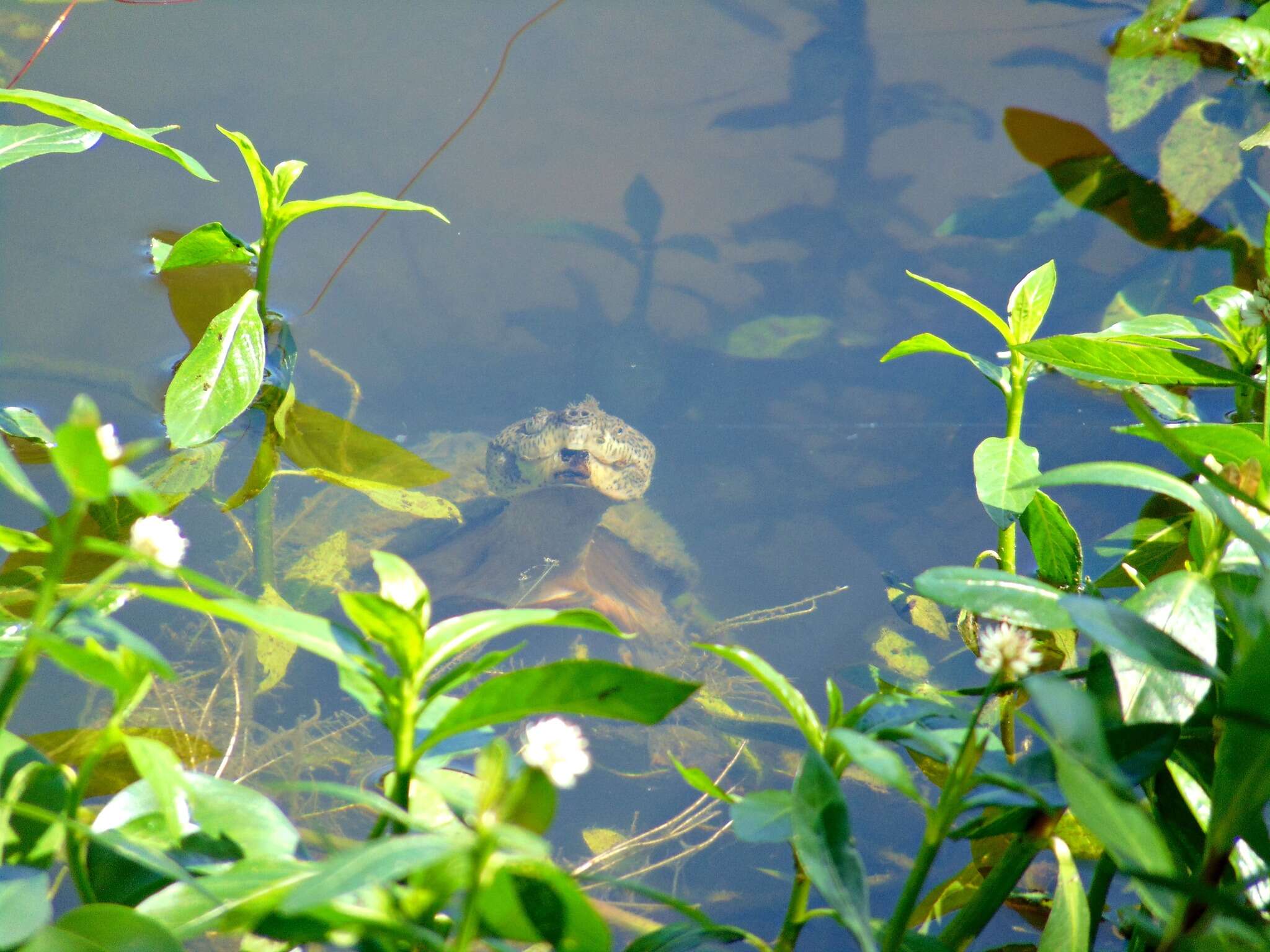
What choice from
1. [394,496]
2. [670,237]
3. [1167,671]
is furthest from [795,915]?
[670,237]

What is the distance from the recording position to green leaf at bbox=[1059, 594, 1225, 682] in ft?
2.38

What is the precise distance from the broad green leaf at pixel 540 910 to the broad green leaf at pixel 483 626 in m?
0.19

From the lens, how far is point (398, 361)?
2330 millimetres

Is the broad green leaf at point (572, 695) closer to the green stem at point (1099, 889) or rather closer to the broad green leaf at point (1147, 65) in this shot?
the green stem at point (1099, 889)

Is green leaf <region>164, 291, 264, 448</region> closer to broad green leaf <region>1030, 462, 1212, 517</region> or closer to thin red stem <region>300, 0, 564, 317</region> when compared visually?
thin red stem <region>300, 0, 564, 317</region>

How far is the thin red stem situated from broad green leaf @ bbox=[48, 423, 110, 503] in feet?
6.21

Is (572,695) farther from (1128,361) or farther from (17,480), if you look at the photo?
(1128,361)

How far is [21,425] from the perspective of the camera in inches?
59.1

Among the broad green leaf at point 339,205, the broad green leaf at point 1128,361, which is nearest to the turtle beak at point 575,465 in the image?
the broad green leaf at point 339,205

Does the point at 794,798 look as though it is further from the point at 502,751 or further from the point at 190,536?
the point at 190,536

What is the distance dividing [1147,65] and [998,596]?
2.51m

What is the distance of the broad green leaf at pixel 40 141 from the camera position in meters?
1.36

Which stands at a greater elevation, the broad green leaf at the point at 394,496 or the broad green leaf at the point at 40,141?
the broad green leaf at the point at 40,141

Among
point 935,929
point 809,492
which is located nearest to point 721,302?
point 809,492
